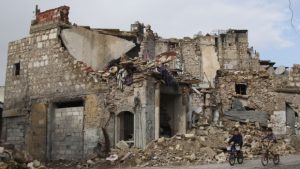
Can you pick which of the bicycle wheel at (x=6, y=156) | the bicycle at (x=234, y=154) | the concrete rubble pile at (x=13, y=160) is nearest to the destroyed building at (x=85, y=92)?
the bicycle at (x=234, y=154)

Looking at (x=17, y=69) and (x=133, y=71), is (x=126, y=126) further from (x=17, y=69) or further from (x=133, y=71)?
(x=17, y=69)

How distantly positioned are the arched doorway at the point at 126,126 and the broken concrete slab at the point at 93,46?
11.1 feet

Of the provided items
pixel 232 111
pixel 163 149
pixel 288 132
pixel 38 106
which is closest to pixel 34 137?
pixel 38 106

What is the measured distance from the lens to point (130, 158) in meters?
21.4

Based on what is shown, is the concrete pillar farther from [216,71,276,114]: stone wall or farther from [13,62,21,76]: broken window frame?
[216,71,276,114]: stone wall

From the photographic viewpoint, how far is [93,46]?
26.4m

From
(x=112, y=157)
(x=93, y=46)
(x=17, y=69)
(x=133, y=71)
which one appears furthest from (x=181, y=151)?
(x=17, y=69)

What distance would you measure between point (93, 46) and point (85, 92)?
11.0 ft

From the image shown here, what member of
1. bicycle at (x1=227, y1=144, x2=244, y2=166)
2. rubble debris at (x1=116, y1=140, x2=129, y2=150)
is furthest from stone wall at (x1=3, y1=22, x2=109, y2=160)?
bicycle at (x1=227, y1=144, x2=244, y2=166)

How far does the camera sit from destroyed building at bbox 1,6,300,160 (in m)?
22.9

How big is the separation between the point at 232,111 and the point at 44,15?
1317 centimetres

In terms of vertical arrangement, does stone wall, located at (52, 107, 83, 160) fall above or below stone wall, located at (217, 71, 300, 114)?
below

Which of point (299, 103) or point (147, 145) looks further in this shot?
point (299, 103)

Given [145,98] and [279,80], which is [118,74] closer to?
[145,98]
